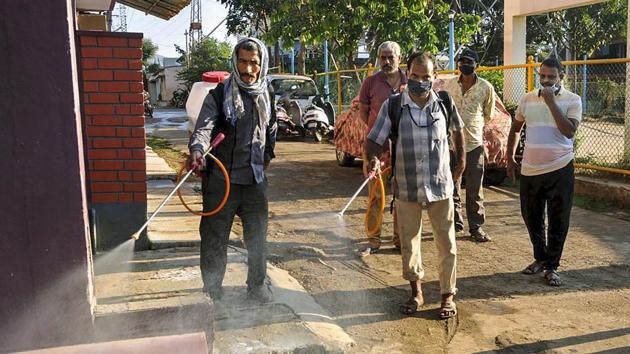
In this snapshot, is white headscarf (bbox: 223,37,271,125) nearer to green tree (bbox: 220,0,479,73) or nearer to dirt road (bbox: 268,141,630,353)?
dirt road (bbox: 268,141,630,353)

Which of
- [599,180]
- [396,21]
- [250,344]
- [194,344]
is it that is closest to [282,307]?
[250,344]

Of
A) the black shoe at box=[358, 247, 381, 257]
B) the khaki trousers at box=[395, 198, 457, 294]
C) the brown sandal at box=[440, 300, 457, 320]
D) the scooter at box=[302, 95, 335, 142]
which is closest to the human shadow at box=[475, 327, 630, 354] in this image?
the brown sandal at box=[440, 300, 457, 320]

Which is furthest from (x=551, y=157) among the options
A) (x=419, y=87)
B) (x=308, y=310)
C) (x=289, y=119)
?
(x=289, y=119)

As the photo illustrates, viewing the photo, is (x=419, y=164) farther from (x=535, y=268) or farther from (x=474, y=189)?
(x=474, y=189)

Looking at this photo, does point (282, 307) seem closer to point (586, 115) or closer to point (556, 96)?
point (556, 96)

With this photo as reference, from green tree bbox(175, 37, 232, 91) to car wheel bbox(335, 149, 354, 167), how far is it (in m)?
28.8

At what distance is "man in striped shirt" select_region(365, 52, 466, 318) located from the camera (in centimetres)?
466

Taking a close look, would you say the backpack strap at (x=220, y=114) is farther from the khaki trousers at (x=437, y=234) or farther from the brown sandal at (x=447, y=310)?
the brown sandal at (x=447, y=310)

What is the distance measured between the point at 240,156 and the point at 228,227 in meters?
0.48

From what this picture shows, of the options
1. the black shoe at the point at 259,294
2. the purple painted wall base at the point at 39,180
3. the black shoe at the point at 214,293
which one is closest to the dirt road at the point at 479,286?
the black shoe at the point at 259,294

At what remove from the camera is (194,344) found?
3512 millimetres

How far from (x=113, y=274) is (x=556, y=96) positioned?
143 inches

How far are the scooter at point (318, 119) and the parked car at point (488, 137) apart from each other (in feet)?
14.9

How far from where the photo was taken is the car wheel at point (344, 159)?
39.2ft
